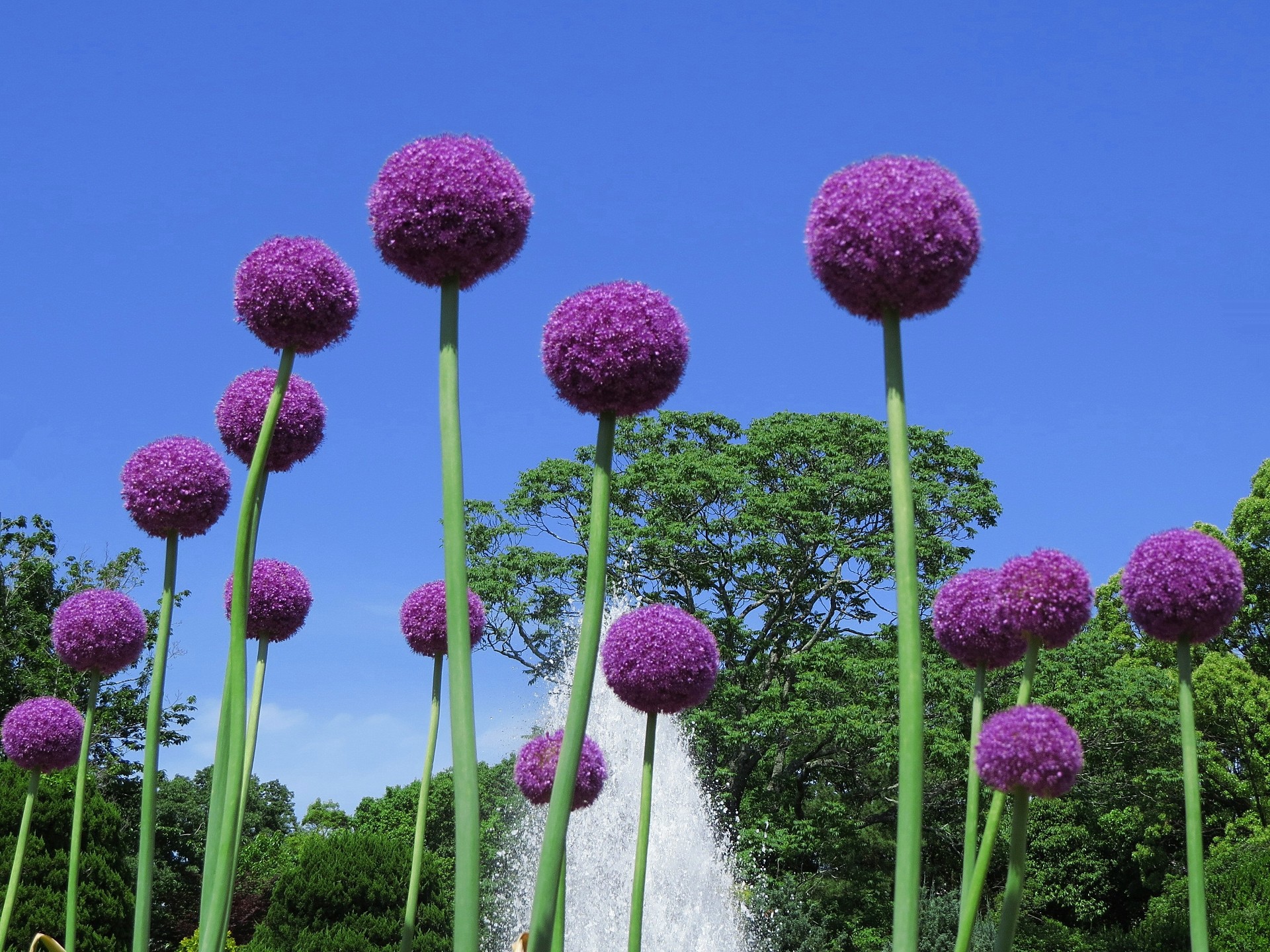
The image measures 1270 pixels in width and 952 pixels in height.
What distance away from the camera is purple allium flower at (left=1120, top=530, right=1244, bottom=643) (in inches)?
213

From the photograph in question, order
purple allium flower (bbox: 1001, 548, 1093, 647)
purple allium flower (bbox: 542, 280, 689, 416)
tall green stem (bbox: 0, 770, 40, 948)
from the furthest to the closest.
→ tall green stem (bbox: 0, 770, 40, 948)
purple allium flower (bbox: 1001, 548, 1093, 647)
purple allium flower (bbox: 542, 280, 689, 416)

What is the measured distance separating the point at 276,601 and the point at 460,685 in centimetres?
303

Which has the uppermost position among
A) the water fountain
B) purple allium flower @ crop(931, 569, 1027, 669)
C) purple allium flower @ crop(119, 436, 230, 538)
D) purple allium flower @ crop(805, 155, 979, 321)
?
purple allium flower @ crop(805, 155, 979, 321)

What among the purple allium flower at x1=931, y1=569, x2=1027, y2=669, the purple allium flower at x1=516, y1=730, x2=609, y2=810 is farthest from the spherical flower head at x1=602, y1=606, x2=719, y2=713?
the purple allium flower at x1=931, y1=569, x2=1027, y2=669

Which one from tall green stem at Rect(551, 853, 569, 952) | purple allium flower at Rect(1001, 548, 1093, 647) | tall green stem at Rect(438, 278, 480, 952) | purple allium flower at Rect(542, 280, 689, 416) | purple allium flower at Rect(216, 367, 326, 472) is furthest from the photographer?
purple allium flower at Rect(216, 367, 326, 472)

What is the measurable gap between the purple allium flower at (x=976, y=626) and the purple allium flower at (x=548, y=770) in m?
1.91

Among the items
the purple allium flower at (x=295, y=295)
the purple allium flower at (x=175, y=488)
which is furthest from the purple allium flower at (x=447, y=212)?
the purple allium flower at (x=175, y=488)

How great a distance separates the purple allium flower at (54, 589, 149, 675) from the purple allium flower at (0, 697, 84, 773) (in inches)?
30.8

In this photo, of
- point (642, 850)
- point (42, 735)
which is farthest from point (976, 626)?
point (42, 735)

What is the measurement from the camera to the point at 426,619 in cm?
717

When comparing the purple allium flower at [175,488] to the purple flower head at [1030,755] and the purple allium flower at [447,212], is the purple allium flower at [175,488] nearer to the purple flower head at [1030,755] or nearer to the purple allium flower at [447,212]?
the purple allium flower at [447,212]

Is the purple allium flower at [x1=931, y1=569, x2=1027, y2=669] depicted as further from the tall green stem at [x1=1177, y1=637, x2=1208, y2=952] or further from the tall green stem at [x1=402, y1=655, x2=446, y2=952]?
the tall green stem at [x1=402, y1=655, x2=446, y2=952]

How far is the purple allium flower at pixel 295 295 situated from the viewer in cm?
486

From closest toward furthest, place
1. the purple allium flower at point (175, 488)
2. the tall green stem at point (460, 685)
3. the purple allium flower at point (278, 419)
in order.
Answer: the tall green stem at point (460, 685), the purple allium flower at point (278, 419), the purple allium flower at point (175, 488)
